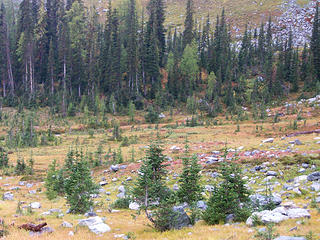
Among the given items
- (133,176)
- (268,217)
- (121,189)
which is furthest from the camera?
(133,176)

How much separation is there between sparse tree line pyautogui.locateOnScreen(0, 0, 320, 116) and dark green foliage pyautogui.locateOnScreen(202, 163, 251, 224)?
44215mm

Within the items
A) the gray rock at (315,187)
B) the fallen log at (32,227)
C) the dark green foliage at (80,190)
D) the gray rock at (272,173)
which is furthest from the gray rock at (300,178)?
the fallen log at (32,227)

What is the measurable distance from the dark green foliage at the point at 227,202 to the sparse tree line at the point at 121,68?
44215 mm

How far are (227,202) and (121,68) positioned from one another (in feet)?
189

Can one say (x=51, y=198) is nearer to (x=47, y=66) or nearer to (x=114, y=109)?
(x=114, y=109)

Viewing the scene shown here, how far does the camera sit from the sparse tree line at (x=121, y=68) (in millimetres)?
59844

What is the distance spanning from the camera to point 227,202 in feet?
31.9

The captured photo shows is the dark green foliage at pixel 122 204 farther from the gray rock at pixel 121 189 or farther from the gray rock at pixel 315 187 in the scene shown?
the gray rock at pixel 315 187

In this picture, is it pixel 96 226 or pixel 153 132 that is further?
pixel 153 132

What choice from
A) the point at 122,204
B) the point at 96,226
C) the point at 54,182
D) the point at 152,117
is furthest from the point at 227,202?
the point at 152,117

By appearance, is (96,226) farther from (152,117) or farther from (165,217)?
(152,117)

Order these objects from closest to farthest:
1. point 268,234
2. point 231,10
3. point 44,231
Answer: point 268,234
point 44,231
point 231,10

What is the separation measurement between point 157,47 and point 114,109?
19836mm

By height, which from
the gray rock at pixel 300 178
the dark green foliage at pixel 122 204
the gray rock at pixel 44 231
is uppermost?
the gray rock at pixel 300 178
